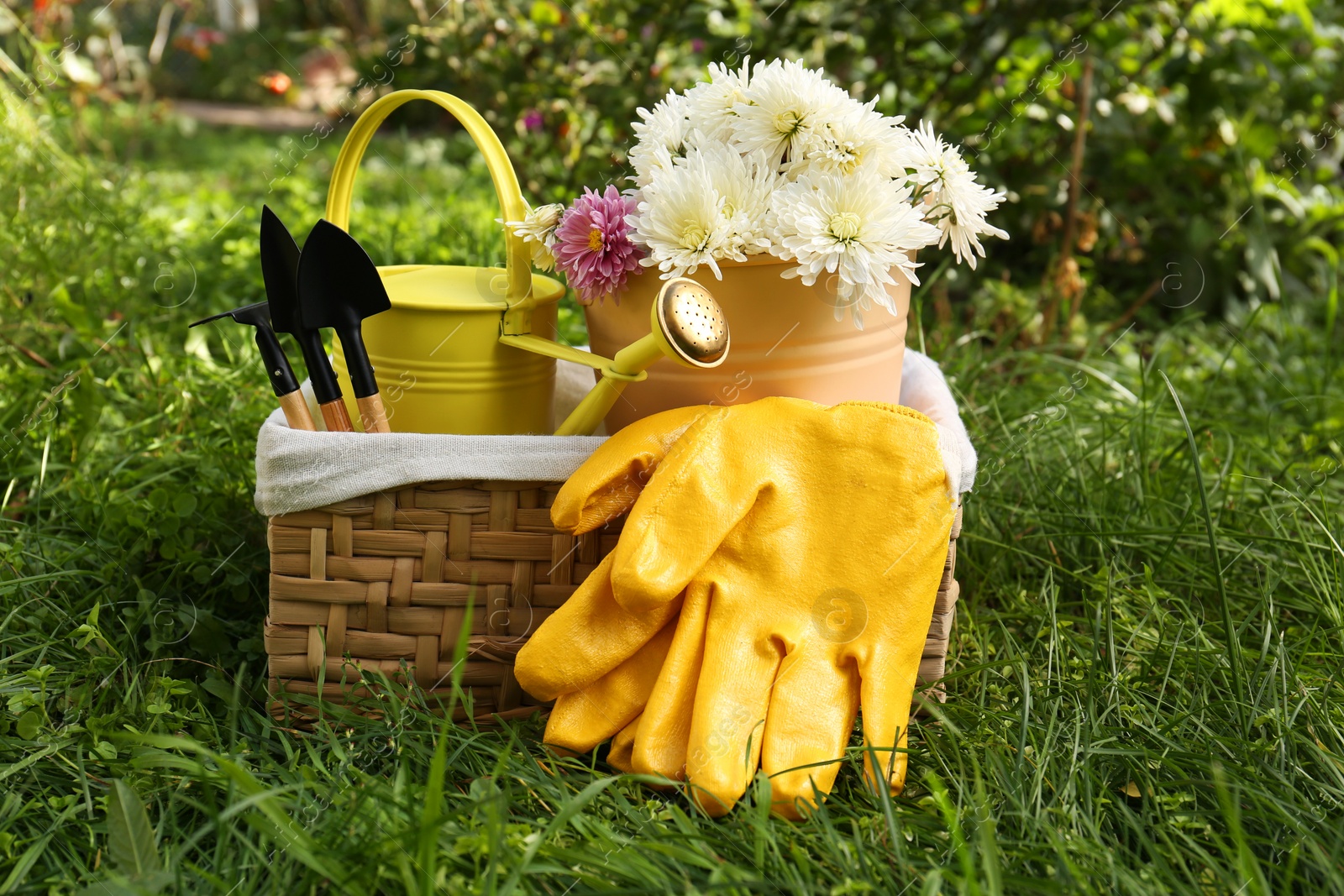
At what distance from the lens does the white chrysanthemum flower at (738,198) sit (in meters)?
1.07

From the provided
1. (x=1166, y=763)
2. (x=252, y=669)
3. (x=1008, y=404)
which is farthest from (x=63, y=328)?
(x=1166, y=763)

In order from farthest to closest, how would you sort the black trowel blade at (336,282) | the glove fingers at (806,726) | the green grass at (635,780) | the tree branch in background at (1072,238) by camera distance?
the tree branch in background at (1072,238)
the black trowel blade at (336,282)
the glove fingers at (806,726)
the green grass at (635,780)

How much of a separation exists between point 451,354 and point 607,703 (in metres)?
0.42

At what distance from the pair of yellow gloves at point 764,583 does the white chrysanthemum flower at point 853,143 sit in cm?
26

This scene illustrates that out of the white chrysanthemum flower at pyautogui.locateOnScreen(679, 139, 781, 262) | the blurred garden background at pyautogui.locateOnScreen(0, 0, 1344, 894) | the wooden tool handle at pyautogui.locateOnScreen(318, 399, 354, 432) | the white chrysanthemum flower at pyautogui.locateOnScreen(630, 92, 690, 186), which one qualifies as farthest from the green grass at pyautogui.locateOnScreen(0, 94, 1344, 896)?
the white chrysanthemum flower at pyautogui.locateOnScreen(630, 92, 690, 186)

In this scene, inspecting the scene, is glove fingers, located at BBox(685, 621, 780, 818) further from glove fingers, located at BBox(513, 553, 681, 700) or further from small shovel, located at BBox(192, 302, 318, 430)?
small shovel, located at BBox(192, 302, 318, 430)

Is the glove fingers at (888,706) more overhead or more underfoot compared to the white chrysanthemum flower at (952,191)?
more underfoot

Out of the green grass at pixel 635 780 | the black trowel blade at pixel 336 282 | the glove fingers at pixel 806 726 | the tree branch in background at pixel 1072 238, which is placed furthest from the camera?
the tree branch in background at pixel 1072 238

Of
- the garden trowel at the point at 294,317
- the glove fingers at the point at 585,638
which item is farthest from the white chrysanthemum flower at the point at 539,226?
the glove fingers at the point at 585,638

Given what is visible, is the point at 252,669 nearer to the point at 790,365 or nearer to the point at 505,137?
the point at 790,365

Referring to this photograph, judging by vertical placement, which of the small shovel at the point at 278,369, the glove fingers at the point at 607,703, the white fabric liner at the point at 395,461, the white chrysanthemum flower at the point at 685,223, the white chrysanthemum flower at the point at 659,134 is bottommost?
the glove fingers at the point at 607,703

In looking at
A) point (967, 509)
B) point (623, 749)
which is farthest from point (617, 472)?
point (967, 509)

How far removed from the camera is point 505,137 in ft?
8.80

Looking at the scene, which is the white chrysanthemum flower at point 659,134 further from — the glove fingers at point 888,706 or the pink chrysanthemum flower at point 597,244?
the glove fingers at point 888,706
